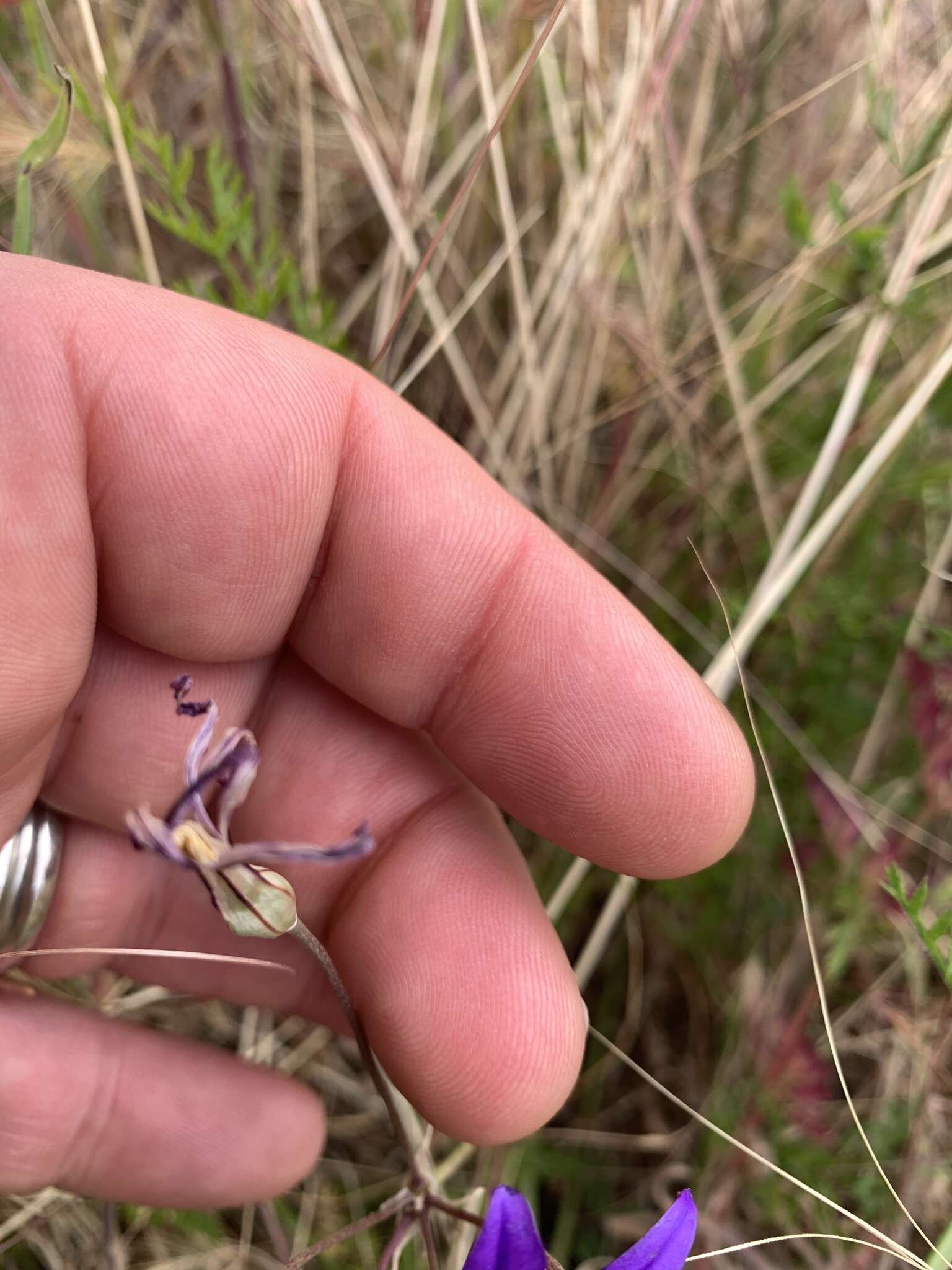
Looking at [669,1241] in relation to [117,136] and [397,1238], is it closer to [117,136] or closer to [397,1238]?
[397,1238]

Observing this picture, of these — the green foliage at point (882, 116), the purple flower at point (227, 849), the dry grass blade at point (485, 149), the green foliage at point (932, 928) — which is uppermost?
the green foliage at point (882, 116)

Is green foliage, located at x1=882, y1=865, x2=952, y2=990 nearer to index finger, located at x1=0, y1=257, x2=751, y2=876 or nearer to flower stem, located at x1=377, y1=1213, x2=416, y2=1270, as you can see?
index finger, located at x1=0, y1=257, x2=751, y2=876

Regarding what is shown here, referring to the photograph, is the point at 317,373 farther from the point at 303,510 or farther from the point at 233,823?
A: the point at 233,823

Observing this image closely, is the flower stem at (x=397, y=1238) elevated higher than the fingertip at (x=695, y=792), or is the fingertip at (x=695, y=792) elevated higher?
the fingertip at (x=695, y=792)

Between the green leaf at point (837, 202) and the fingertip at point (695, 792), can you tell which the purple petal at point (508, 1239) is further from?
the green leaf at point (837, 202)

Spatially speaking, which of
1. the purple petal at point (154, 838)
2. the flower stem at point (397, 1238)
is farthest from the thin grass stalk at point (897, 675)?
the purple petal at point (154, 838)

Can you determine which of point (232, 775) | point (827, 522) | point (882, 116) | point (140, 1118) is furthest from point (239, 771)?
point (882, 116)

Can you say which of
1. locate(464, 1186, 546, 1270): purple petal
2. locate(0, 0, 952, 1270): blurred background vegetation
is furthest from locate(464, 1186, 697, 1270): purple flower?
locate(0, 0, 952, 1270): blurred background vegetation
